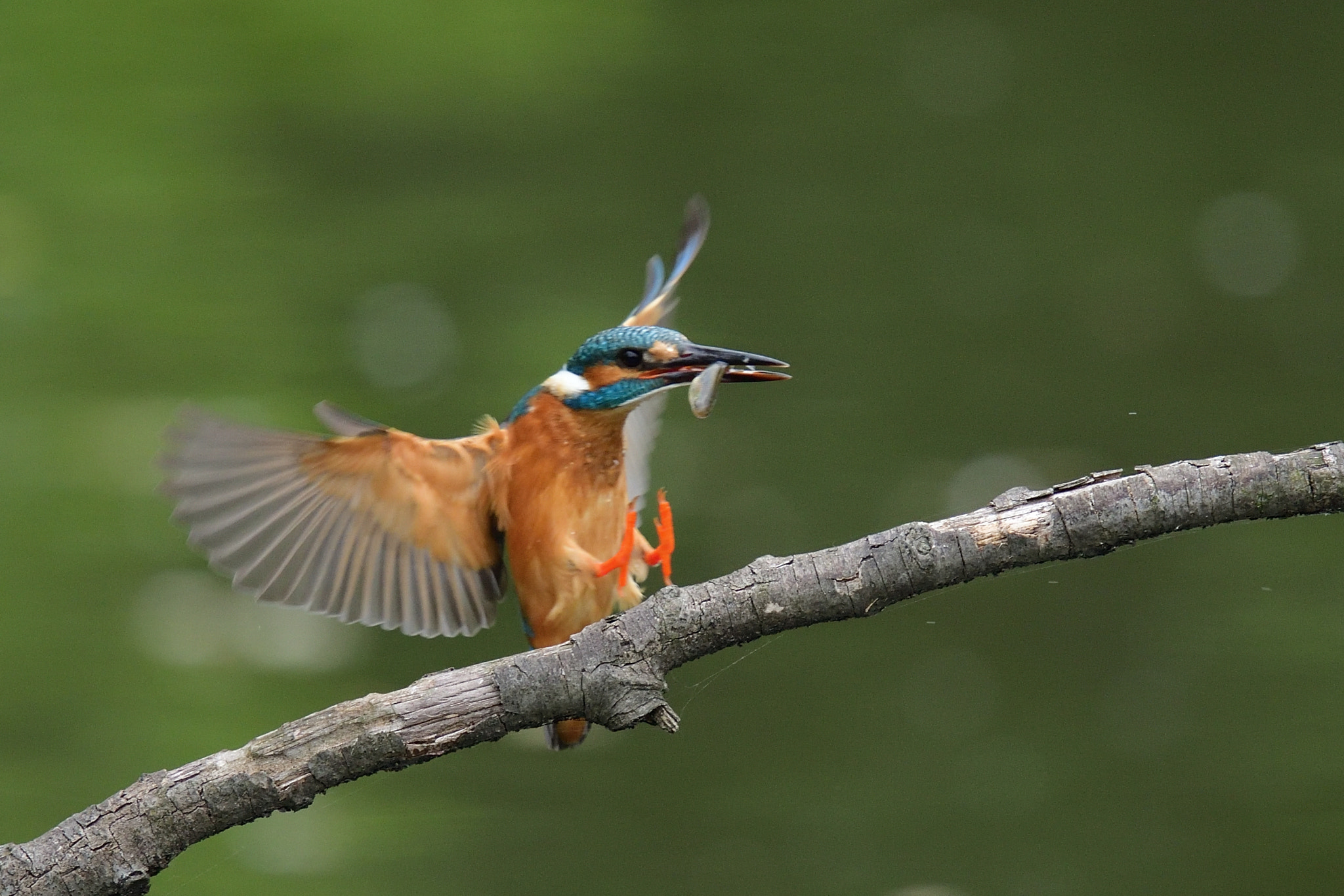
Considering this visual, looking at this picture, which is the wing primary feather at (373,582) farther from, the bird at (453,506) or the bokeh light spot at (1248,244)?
the bokeh light spot at (1248,244)

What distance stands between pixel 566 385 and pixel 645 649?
0.65m

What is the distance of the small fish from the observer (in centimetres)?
136

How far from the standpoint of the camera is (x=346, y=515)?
1.62 m

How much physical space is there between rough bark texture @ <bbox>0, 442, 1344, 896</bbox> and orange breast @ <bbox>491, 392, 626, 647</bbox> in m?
0.54

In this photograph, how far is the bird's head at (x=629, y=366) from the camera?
5.05 ft

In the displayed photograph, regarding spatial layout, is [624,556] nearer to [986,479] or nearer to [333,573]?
[333,573]

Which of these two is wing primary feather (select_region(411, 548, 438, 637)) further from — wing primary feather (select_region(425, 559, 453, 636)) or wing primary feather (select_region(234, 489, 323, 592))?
wing primary feather (select_region(234, 489, 323, 592))

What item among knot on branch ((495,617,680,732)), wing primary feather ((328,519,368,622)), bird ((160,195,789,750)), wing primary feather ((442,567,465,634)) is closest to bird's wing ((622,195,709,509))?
bird ((160,195,789,750))

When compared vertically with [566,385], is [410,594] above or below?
below

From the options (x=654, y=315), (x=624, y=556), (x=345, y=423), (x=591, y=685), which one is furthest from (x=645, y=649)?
(x=654, y=315)

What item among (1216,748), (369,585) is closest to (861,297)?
(1216,748)

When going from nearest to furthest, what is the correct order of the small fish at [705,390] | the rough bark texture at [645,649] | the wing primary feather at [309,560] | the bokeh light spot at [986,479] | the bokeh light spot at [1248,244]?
the rough bark texture at [645,649], the small fish at [705,390], the wing primary feather at [309,560], the bokeh light spot at [986,479], the bokeh light spot at [1248,244]

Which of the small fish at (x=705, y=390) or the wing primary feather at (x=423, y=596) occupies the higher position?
the small fish at (x=705, y=390)

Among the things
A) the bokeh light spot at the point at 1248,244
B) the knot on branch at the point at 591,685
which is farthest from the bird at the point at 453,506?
the bokeh light spot at the point at 1248,244
